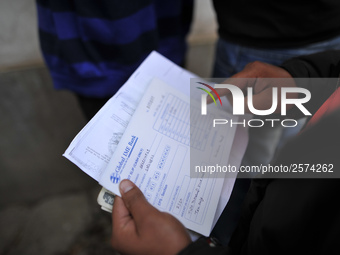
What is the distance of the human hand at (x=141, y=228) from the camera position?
401mm

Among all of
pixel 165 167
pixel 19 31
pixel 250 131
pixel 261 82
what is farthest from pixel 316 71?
pixel 19 31

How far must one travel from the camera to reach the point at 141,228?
42 centimetres

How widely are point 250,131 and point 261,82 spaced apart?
205mm

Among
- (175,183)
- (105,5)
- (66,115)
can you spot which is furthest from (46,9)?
(66,115)

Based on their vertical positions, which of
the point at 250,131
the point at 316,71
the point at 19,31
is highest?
the point at 316,71

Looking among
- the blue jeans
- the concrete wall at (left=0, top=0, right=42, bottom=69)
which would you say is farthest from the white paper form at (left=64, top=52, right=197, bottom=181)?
the concrete wall at (left=0, top=0, right=42, bottom=69)

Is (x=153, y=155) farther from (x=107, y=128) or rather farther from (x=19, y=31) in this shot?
(x=19, y=31)

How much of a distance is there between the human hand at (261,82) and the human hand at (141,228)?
0.30 meters

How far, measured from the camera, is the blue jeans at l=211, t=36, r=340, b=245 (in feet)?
1.71

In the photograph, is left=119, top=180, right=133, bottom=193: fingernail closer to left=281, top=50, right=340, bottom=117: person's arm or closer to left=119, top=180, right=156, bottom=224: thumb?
left=119, top=180, right=156, bottom=224: thumb

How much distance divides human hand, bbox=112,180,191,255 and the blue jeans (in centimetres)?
14

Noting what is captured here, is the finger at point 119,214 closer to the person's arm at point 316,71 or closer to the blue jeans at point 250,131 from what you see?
the blue jeans at point 250,131

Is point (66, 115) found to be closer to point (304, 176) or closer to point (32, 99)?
point (32, 99)

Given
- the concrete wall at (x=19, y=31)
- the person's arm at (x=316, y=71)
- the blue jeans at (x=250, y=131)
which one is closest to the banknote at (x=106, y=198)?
the blue jeans at (x=250, y=131)
